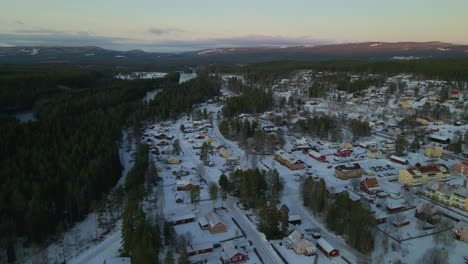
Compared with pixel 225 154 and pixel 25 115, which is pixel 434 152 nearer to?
pixel 225 154

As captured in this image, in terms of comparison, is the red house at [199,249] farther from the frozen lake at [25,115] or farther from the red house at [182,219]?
the frozen lake at [25,115]

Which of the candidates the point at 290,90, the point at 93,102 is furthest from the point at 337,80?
the point at 93,102

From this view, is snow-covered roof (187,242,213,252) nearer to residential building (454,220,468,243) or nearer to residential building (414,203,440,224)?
residential building (414,203,440,224)

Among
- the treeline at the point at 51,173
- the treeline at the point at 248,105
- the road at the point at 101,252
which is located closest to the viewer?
the road at the point at 101,252

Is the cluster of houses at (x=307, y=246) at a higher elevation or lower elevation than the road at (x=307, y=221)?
higher

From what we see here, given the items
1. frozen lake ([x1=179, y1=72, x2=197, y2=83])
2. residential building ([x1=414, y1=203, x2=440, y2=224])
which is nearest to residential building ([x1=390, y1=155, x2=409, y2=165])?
residential building ([x1=414, y1=203, x2=440, y2=224])

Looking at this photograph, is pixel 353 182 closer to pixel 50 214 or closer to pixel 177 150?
pixel 177 150

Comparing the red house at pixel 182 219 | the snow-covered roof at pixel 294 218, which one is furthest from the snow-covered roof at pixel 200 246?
the snow-covered roof at pixel 294 218
